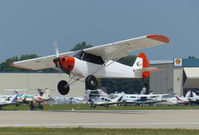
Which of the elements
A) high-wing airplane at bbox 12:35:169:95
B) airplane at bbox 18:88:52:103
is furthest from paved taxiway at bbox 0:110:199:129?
airplane at bbox 18:88:52:103

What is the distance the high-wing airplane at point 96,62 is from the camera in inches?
1256

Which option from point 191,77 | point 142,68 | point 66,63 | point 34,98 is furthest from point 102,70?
point 191,77

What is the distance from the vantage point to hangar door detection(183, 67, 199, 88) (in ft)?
269

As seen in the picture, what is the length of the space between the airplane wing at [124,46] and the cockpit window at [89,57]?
0.24 metres

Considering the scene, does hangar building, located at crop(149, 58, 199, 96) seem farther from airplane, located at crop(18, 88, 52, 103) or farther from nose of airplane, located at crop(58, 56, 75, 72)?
nose of airplane, located at crop(58, 56, 75, 72)

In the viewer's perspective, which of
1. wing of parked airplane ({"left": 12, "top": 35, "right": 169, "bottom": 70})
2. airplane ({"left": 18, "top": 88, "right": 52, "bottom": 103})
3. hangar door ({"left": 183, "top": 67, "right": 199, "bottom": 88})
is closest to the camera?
wing of parked airplane ({"left": 12, "top": 35, "right": 169, "bottom": 70})

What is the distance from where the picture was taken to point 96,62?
3462 centimetres

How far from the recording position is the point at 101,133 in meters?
18.1

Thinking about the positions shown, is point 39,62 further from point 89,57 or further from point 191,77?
point 191,77

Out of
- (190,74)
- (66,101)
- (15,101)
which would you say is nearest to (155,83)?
(190,74)

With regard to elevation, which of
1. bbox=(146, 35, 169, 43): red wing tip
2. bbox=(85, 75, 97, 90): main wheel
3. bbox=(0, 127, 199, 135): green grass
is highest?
bbox=(146, 35, 169, 43): red wing tip

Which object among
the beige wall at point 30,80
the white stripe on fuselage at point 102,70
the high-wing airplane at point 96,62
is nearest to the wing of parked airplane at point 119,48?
the high-wing airplane at point 96,62

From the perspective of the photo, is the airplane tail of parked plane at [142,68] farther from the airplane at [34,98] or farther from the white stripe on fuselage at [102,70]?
the airplane at [34,98]

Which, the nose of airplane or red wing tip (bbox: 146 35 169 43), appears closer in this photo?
red wing tip (bbox: 146 35 169 43)
